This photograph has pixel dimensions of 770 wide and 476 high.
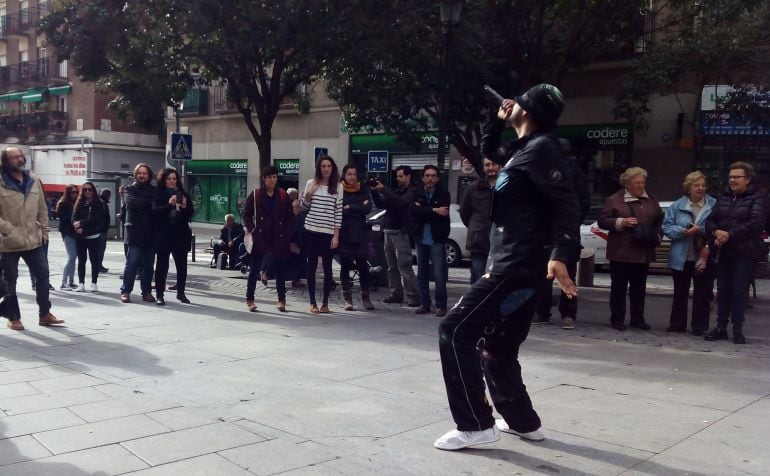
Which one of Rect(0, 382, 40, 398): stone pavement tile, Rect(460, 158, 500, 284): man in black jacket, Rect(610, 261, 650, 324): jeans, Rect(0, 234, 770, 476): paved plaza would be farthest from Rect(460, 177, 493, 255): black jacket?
Rect(0, 382, 40, 398): stone pavement tile

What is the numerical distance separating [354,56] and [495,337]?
9.37m

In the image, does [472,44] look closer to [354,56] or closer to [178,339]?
[354,56]

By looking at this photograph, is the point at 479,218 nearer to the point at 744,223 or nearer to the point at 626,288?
the point at 626,288

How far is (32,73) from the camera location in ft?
153

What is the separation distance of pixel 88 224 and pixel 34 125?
39.0 m

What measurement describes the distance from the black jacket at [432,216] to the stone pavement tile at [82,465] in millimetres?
5650

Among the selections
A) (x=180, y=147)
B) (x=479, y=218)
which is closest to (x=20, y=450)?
(x=479, y=218)

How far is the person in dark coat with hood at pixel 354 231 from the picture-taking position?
9.68 meters

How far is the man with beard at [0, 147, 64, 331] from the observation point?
7824 mm

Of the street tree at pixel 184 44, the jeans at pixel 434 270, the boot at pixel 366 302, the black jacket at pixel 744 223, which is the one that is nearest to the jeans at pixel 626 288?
the black jacket at pixel 744 223

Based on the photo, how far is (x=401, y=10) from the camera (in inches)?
495

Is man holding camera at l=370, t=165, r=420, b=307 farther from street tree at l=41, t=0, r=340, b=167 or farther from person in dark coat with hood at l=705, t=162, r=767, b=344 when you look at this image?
street tree at l=41, t=0, r=340, b=167

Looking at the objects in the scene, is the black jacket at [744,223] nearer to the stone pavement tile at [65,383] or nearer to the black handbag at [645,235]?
the black handbag at [645,235]

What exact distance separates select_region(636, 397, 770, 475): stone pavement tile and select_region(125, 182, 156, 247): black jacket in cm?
780
